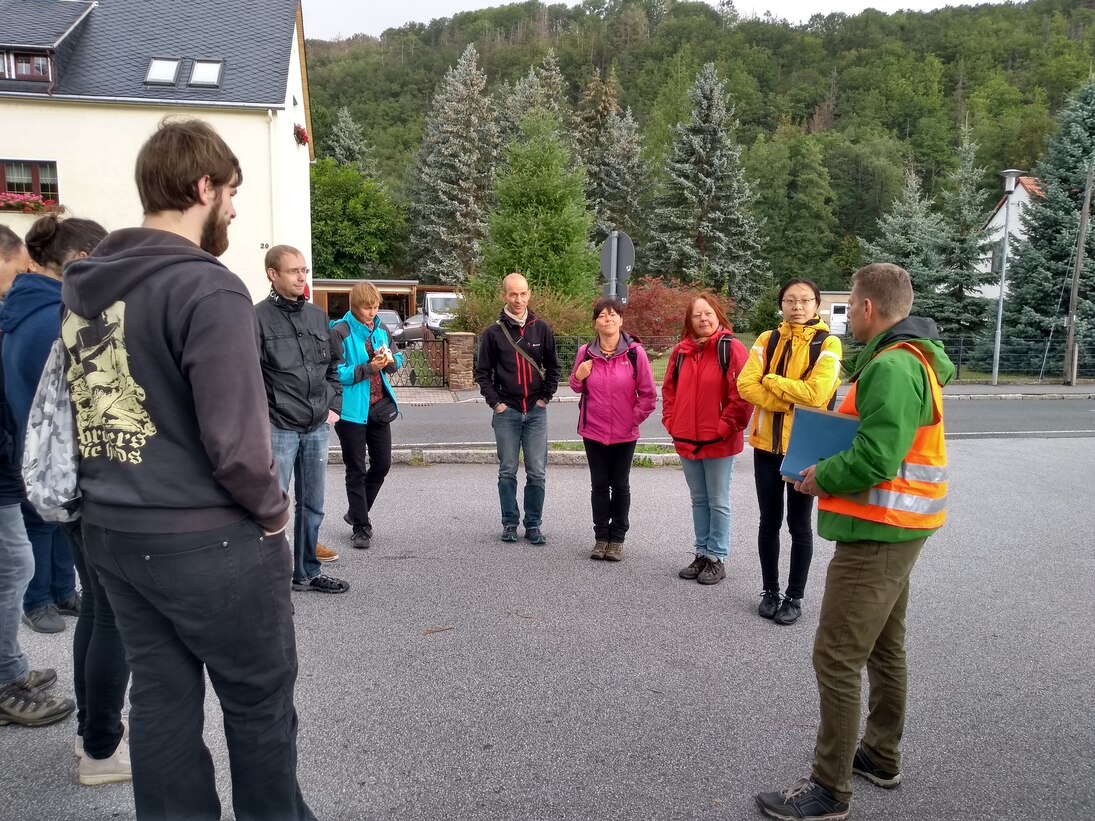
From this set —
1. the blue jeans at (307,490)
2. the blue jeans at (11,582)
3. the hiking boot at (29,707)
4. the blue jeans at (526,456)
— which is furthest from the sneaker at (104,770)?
the blue jeans at (526,456)

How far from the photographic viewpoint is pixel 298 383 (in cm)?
485

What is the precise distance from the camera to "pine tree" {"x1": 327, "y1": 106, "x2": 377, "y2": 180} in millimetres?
59906

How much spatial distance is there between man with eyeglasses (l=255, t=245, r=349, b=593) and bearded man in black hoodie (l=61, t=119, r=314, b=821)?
2509 mm

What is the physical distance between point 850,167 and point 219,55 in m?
57.7

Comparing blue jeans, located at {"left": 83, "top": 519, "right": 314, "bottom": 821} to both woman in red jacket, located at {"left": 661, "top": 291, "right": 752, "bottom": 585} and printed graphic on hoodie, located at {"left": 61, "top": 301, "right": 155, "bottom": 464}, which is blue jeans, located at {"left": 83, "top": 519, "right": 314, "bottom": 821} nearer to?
printed graphic on hoodie, located at {"left": 61, "top": 301, "right": 155, "bottom": 464}

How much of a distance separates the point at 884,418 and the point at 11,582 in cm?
362

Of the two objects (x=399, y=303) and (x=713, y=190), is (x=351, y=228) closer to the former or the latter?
(x=399, y=303)

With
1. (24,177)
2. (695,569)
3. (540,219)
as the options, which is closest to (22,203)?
(24,177)

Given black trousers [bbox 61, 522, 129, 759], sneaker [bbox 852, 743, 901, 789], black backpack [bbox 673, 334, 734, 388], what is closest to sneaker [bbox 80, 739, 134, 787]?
black trousers [bbox 61, 522, 129, 759]

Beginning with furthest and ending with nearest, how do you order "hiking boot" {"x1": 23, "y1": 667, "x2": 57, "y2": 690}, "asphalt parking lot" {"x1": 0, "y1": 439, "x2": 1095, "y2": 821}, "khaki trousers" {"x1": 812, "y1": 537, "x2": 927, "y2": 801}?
"hiking boot" {"x1": 23, "y1": 667, "x2": 57, "y2": 690} → "asphalt parking lot" {"x1": 0, "y1": 439, "x2": 1095, "y2": 821} → "khaki trousers" {"x1": 812, "y1": 537, "x2": 927, "y2": 801}

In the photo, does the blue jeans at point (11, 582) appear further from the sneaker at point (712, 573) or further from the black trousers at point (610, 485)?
the sneaker at point (712, 573)

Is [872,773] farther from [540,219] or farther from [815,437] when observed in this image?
[540,219]

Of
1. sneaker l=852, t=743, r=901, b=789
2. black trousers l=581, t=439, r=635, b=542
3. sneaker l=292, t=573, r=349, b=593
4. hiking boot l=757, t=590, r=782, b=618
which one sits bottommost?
sneaker l=292, t=573, r=349, b=593

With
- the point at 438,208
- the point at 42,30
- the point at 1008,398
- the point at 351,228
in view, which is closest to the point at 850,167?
the point at 438,208
